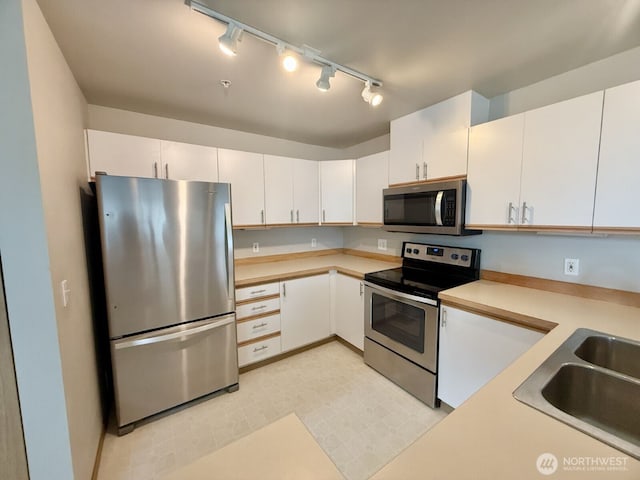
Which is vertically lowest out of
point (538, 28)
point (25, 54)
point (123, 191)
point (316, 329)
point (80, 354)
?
point (316, 329)

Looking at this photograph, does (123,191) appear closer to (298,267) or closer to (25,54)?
(25,54)

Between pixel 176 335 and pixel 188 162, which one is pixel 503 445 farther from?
pixel 188 162

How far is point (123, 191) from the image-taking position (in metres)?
1.60

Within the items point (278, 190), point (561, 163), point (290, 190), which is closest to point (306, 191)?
point (290, 190)

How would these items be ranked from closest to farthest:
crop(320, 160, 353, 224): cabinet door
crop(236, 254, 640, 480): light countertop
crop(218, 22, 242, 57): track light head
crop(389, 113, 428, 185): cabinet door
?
crop(236, 254, 640, 480): light countertop → crop(218, 22, 242, 57): track light head → crop(389, 113, 428, 185): cabinet door → crop(320, 160, 353, 224): cabinet door

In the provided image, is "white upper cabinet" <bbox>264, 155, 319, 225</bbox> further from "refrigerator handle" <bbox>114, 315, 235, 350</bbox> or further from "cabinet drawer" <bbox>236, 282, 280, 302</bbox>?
"refrigerator handle" <bbox>114, 315, 235, 350</bbox>

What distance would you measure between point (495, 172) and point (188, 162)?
7.60 feet

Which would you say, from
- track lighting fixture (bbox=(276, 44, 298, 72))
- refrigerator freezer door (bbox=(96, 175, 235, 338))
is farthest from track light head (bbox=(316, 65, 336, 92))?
refrigerator freezer door (bbox=(96, 175, 235, 338))

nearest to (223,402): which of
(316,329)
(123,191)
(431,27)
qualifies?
(316,329)

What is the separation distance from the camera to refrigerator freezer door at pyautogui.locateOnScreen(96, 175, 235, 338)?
1.60 meters

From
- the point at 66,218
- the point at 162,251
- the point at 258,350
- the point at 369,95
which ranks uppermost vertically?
the point at 369,95

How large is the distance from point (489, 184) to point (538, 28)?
83 cm

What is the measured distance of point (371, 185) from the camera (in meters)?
2.68

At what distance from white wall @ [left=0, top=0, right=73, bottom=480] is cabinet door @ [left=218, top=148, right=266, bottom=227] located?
1367 millimetres
